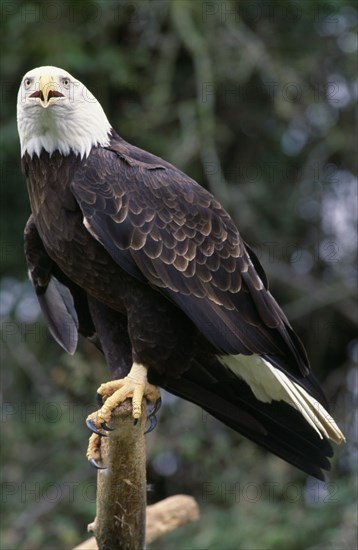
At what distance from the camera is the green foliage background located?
610cm

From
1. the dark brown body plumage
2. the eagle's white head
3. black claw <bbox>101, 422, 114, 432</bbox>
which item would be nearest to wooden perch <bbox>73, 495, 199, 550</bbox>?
the dark brown body plumage

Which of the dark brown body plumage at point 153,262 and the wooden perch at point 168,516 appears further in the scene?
the wooden perch at point 168,516

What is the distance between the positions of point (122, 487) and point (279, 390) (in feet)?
2.60

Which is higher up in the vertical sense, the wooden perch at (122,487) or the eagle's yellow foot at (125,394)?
the eagle's yellow foot at (125,394)

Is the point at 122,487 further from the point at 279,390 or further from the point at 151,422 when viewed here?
the point at 279,390

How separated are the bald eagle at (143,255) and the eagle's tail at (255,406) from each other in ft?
0.19

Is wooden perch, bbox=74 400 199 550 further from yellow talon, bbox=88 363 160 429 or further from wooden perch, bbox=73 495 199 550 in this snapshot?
wooden perch, bbox=73 495 199 550

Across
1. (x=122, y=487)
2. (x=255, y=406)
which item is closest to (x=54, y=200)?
(x=122, y=487)

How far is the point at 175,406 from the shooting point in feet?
20.8

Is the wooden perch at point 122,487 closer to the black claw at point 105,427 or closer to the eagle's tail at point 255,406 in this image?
the black claw at point 105,427

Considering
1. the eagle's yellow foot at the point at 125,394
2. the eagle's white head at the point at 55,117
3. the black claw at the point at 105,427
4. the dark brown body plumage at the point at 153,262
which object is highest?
the eagle's white head at the point at 55,117

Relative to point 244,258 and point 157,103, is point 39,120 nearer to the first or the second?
point 244,258

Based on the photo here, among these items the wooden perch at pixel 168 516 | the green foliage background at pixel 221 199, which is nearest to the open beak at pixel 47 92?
the wooden perch at pixel 168 516

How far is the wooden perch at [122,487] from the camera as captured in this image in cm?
356
